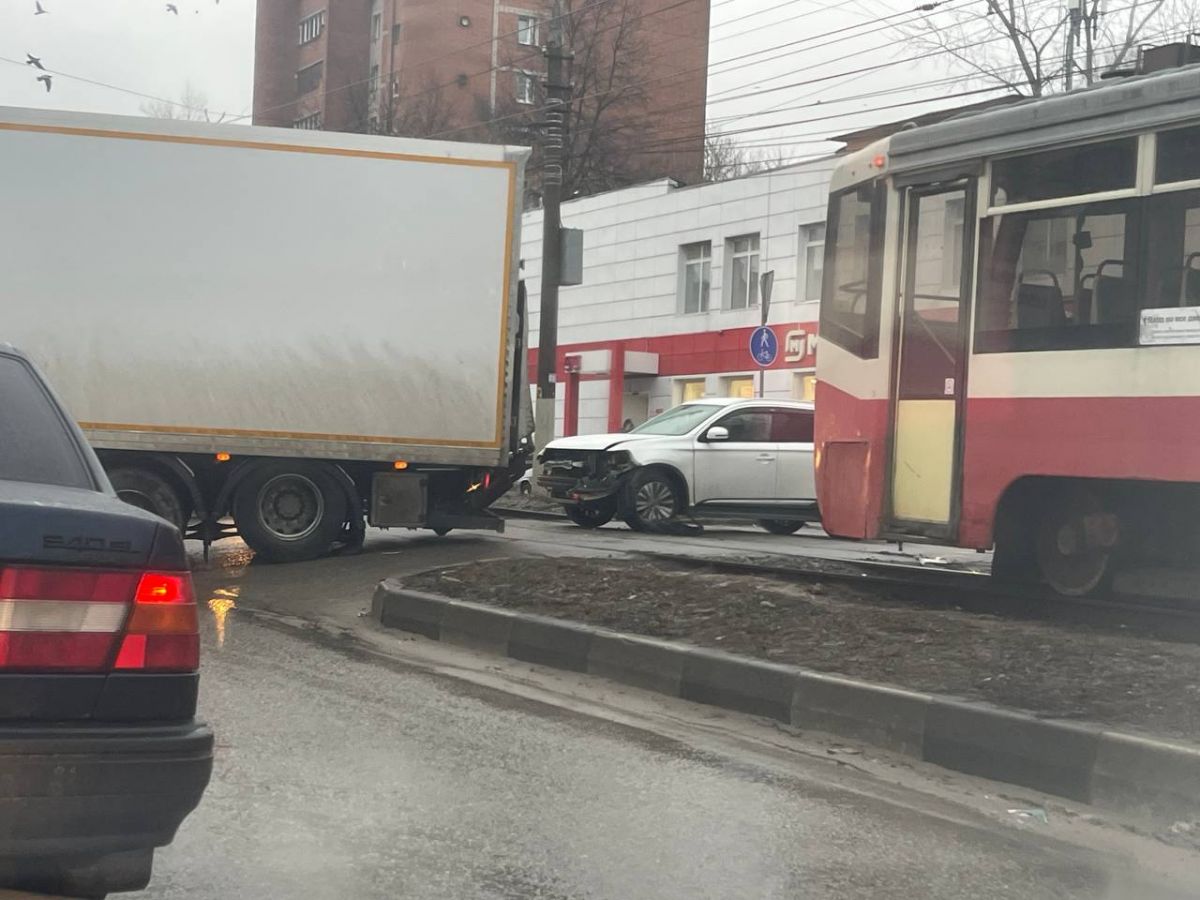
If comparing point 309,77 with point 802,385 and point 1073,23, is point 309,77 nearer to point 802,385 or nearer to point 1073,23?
point 802,385

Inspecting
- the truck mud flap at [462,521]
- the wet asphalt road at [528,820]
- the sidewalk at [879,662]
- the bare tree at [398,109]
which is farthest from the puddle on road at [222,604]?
the bare tree at [398,109]

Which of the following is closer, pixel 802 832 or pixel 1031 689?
pixel 802 832

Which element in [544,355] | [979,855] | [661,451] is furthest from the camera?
[544,355]

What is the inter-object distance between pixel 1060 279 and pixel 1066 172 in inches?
27.2

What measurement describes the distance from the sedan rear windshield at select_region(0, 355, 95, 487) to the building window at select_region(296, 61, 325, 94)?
6839 centimetres

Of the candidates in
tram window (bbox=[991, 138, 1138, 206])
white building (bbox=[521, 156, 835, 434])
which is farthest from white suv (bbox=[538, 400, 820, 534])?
white building (bbox=[521, 156, 835, 434])

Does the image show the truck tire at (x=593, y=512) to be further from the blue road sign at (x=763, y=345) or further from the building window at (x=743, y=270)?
the building window at (x=743, y=270)

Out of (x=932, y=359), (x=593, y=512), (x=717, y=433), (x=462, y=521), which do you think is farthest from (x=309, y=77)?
(x=932, y=359)

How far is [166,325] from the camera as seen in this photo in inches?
477

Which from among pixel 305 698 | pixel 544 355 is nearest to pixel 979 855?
pixel 305 698

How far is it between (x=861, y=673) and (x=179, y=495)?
7706 millimetres

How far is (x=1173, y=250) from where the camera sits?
821 cm

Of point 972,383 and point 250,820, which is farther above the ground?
point 972,383

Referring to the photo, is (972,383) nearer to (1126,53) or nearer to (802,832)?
(802,832)
